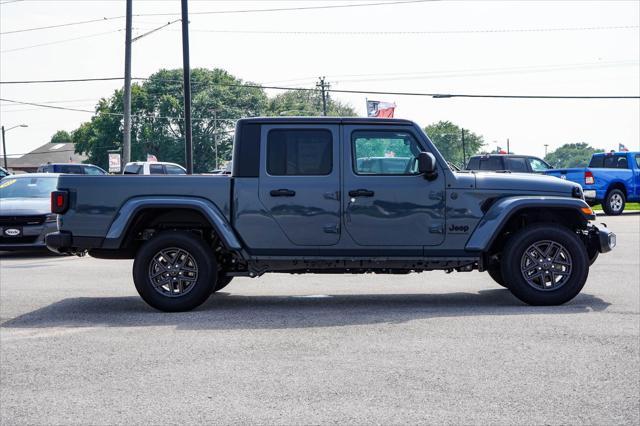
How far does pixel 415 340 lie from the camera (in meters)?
7.39

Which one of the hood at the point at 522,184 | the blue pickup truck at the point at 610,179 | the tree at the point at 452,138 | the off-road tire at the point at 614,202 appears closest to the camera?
the hood at the point at 522,184

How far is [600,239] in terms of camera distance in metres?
9.19

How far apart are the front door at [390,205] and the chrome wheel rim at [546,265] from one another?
40.0 inches

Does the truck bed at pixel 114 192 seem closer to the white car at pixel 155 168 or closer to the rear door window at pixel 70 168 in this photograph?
the white car at pixel 155 168

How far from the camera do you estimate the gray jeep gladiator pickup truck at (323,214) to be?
886 cm

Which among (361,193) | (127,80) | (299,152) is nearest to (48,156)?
(127,80)

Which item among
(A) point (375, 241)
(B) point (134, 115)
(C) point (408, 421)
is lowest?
(C) point (408, 421)

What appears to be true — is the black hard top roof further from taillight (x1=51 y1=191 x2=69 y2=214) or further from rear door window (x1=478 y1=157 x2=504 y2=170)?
rear door window (x1=478 y1=157 x2=504 y2=170)

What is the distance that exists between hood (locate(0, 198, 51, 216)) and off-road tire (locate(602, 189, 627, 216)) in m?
17.6

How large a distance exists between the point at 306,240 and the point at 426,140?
5.70ft

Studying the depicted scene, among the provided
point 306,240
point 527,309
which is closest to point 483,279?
point 527,309

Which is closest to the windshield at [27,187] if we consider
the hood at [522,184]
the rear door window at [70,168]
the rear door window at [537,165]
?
the hood at [522,184]

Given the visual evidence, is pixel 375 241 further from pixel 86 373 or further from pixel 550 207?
pixel 86 373

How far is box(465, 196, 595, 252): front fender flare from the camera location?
883 cm
